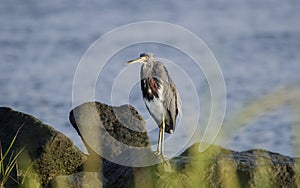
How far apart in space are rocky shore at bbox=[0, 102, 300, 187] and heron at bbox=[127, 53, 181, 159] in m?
0.16

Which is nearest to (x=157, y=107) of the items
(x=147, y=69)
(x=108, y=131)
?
(x=147, y=69)

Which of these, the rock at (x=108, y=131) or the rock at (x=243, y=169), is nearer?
the rock at (x=243, y=169)

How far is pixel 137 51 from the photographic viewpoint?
13.2m

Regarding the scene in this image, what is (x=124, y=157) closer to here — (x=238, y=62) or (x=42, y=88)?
(x=42, y=88)

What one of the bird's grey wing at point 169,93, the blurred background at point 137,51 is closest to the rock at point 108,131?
the bird's grey wing at point 169,93

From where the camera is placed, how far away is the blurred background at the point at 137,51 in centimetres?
1095

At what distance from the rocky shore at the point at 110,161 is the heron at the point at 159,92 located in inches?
6.3

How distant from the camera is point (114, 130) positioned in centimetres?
Result: 744

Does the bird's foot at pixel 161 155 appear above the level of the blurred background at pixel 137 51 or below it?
below

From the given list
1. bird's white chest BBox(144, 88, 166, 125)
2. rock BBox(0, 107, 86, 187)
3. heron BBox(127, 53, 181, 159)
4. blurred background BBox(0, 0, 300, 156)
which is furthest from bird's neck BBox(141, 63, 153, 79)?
blurred background BBox(0, 0, 300, 156)

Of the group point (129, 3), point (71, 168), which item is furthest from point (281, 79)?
point (71, 168)

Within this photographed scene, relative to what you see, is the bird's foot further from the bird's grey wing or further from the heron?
the bird's grey wing

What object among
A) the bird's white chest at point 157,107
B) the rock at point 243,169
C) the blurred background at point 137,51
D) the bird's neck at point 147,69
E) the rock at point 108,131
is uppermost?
the blurred background at point 137,51

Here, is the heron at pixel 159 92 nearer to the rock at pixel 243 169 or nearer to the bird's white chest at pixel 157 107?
the bird's white chest at pixel 157 107
